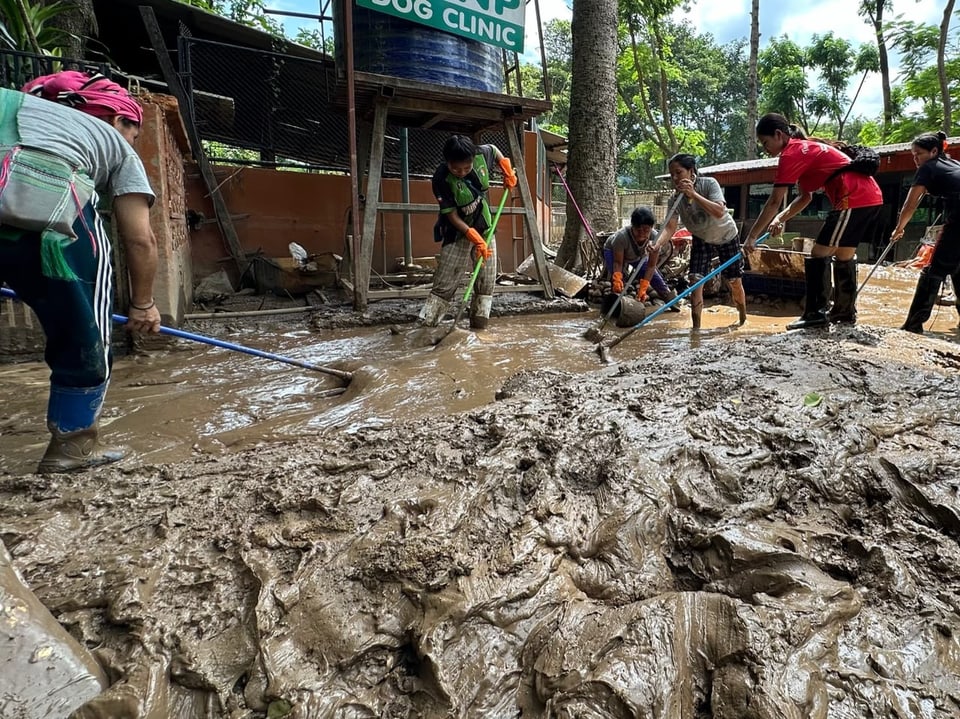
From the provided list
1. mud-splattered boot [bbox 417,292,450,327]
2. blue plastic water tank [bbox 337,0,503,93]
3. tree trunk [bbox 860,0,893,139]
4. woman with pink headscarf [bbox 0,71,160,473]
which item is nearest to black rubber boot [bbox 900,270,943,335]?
mud-splattered boot [bbox 417,292,450,327]

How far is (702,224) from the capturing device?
16.6 feet

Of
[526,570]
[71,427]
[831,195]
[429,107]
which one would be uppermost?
[429,107]

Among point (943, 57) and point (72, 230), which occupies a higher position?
point (943, 57)

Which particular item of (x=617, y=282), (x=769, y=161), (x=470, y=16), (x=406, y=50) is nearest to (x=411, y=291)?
(x=617, y=282)

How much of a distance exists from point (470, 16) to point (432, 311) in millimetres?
2705

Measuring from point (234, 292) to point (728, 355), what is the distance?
534cm

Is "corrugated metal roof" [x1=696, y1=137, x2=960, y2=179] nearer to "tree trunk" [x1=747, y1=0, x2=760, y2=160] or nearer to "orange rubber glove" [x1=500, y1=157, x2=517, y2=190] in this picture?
"tree trunk" [x1=747, y1=0, x2=760, y2=160]

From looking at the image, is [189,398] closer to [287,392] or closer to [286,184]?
[287,392]

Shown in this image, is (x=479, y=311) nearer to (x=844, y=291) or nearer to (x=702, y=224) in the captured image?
(x=702, y=224)

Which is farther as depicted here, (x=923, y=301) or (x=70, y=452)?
(x=923, y=301)

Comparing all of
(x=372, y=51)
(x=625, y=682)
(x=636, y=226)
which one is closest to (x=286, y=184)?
(x=372, y=51)

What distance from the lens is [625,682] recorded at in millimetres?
1174

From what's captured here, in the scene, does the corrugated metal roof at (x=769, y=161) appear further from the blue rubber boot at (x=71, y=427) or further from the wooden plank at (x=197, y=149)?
the blue rubber boot at (x=71, y=427)

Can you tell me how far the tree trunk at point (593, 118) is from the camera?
23.4ft
